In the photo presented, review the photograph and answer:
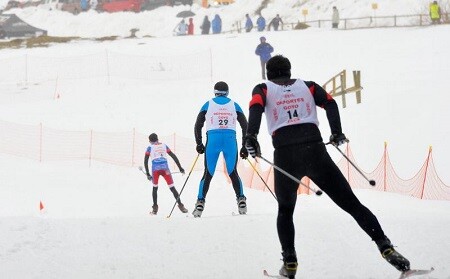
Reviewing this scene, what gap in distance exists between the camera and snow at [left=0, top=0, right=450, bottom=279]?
610cm

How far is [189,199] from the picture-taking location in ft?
51.9

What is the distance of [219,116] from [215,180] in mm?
8671

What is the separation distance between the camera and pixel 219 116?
364 inches

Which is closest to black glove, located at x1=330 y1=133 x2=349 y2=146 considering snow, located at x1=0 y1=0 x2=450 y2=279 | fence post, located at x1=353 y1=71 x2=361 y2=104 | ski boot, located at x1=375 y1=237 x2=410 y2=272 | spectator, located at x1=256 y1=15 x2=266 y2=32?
ski boot, located at x1=375 y1=237 x2=410 y2=272

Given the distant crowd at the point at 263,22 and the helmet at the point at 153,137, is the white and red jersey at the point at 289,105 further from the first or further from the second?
the distant crowd at the point at 263,22

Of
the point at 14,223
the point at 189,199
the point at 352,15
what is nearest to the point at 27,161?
the point at 189,199

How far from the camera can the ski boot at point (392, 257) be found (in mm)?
4965

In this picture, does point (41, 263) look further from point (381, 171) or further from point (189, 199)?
point (381, 171)

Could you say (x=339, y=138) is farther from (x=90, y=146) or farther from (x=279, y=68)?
(x=90, y=146)

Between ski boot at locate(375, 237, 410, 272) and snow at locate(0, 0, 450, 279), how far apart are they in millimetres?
432

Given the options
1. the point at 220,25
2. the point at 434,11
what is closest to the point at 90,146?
the point at 434,11

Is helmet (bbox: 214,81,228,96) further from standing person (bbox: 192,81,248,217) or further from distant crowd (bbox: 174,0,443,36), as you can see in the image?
distant crowd (bbox: 174,0,443,36)

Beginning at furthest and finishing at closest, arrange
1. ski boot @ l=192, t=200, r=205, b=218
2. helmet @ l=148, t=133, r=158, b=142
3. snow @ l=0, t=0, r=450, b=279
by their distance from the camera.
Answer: helmet @ l=148, t=133, r=158, b=142, ski boot @ l=192, t=200, r=205, b=218, snow @ l=0, t=0, r=450, b=279

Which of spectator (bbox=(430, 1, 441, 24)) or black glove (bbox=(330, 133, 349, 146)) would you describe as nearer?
black glove (bbox=(330, 133, 349, 146))
